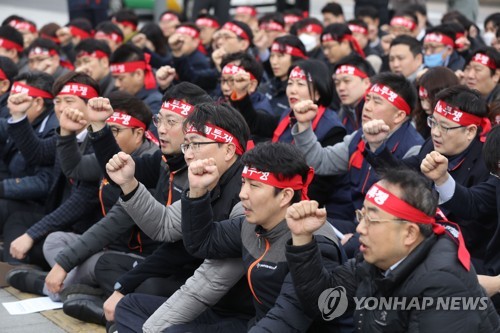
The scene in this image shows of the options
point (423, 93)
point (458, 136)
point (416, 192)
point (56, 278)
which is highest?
point (416, 192)

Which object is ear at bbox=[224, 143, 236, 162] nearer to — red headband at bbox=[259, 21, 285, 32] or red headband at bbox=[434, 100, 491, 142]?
red headband at bbox=[434, 100, 491, 142]

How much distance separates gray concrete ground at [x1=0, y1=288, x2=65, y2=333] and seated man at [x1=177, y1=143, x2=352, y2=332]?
1542 millimetres

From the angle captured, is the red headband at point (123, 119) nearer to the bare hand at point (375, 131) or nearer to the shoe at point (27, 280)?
the shoe at point (27, 280)

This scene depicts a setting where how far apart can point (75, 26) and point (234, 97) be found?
5683 millimetres

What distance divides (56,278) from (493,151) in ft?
9.06

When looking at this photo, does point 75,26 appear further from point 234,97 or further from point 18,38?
point 234,97

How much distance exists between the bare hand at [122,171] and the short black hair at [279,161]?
735 mm

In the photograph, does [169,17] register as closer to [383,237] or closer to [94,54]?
[94,54]

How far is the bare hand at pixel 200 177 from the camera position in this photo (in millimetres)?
4113

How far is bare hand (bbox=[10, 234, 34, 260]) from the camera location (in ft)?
20.0

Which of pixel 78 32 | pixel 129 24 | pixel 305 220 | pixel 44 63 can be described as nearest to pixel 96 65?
pixel 44 63

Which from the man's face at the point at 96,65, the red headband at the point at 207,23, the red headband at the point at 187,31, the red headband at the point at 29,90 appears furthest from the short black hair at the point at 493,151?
the red headband at the point at 207,23

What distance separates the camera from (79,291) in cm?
552

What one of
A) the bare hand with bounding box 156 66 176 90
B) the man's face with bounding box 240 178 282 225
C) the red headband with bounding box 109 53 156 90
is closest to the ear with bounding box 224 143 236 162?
the man's face with bounding box 240 178 282 225
